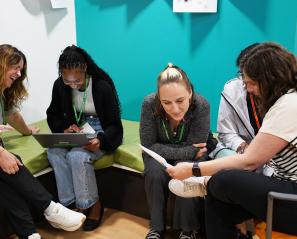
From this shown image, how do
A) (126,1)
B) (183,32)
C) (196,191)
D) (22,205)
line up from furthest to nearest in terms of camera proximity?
(126,1), (183,32), (22,205), (196,191)

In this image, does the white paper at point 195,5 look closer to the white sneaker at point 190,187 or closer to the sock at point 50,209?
the white sneaker at point 190,187

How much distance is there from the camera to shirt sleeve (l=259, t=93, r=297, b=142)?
1.40 m

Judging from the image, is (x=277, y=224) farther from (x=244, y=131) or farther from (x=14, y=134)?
(x=14, y=134)

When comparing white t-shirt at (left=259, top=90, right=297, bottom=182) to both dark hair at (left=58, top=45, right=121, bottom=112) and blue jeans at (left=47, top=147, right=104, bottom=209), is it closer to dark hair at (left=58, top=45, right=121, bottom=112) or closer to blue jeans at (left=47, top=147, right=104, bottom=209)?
blue jeans at (left=47, top=147, right=104, bottom=209)

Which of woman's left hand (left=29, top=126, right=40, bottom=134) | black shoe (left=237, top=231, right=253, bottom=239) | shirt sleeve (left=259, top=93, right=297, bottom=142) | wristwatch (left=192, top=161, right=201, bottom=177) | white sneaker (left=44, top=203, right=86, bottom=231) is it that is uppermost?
shirt sleeve (left=259, top=93, right=297, bottom=142)

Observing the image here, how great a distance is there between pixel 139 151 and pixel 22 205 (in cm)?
71

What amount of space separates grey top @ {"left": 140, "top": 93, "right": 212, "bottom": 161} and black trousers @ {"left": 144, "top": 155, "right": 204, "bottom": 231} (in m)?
0.11

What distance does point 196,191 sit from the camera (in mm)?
1777

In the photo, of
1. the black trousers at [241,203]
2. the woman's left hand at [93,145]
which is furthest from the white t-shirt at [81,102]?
the black trousers at [241,203]

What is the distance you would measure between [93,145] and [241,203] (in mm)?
1059

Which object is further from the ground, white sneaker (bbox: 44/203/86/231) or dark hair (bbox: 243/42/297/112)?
dark hair (bbox: 243/42/297/112)

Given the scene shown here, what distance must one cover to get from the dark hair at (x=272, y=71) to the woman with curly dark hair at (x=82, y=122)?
43.4 inches

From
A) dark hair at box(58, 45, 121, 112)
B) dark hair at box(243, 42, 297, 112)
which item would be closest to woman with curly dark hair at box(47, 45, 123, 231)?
dark hair at box(58, 45, 121, 112)

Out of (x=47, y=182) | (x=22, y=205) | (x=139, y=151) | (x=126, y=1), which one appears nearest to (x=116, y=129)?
(x=139, y=151)
